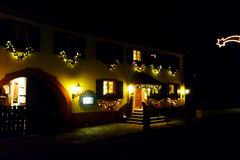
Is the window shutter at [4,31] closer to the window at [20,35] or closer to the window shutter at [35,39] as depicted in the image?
the window at [20,35]

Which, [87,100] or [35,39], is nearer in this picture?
[35,39]

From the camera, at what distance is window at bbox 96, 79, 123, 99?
20.0 meters

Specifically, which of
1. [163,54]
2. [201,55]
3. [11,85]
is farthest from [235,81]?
[11,85]

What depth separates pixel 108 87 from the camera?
21094 mm

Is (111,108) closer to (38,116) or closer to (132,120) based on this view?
(132,120)

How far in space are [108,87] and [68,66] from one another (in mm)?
3945

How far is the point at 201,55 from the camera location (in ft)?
132

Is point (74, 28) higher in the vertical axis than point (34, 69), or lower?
higher

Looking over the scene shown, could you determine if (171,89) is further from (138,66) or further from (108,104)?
(108,104)

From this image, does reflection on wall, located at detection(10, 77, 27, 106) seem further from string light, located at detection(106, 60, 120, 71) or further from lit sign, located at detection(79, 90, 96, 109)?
string light, located at detection(106, 60, 120, 71)

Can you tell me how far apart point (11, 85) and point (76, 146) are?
795cm

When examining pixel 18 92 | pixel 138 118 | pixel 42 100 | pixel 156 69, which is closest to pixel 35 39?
pixel 42 100

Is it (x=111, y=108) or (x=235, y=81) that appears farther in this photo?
(x=235, y=81)

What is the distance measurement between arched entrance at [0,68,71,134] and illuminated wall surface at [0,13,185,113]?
28 cm
